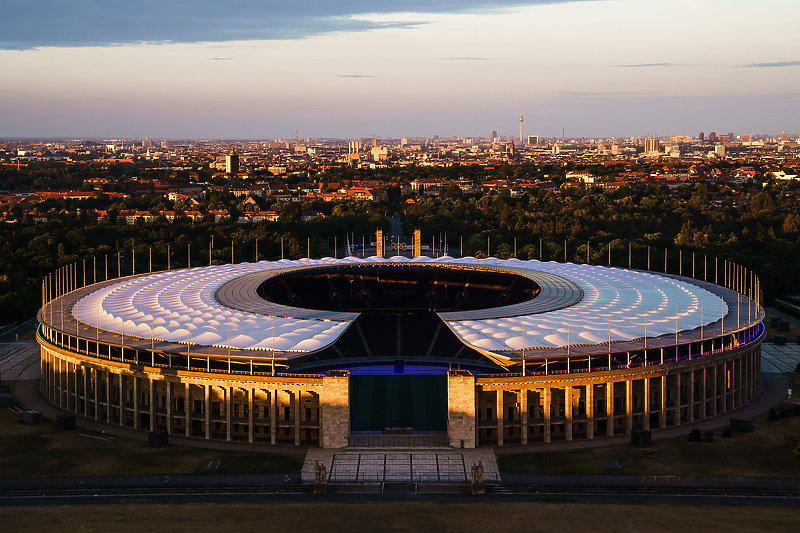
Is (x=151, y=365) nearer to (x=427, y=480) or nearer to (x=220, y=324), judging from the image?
(x=220, y=324)

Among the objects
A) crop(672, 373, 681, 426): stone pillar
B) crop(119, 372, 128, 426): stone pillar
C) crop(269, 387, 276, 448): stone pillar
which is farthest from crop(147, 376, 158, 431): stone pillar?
crop(672, 373, 681, 426): stone pillar

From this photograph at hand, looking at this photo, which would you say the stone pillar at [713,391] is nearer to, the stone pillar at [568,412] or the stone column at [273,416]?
the stone pillar at [568,412]

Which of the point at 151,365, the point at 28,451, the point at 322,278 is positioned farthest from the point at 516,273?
the point at 28,451

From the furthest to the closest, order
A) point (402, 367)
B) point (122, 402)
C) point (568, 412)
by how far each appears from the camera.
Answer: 1. point (402, 367)
2. point (122, 402)
3. point (568, 412)

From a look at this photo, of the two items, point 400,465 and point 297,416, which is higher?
point 297,416

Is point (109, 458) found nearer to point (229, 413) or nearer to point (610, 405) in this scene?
point (229, 413)

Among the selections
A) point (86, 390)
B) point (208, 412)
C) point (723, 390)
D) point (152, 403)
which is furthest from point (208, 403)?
point (723, 390)

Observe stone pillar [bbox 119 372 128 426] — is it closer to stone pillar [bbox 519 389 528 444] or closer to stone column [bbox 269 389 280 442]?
stone column [bbox 269 389 280 442]
